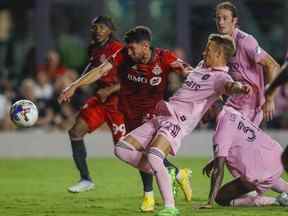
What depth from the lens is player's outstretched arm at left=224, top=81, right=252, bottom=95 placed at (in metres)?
12.0

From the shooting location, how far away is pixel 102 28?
51.6ft

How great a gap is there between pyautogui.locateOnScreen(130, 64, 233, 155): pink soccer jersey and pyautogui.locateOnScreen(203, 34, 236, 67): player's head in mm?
82

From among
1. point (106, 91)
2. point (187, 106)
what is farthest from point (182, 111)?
point (106, 91)

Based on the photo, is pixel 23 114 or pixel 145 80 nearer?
pixel 145 80

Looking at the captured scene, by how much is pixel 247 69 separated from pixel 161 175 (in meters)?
2.74

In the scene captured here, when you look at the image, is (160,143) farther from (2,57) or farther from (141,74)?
(2,57)

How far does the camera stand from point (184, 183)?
47.4 ft

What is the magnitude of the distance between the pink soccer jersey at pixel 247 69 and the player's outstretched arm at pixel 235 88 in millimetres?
1964

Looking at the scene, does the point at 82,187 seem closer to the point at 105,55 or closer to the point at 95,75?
the point at 105,55

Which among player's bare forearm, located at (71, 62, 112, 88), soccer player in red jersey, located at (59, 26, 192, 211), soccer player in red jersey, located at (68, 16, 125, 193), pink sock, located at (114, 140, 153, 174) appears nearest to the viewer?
pink sock, located at (114, 140, 153, 174)

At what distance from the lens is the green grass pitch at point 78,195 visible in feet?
42.5

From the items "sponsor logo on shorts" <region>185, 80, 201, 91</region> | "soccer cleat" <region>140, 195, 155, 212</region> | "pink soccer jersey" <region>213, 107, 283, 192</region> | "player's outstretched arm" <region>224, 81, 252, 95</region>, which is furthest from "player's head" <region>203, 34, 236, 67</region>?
"soccer cleat" <region>140, 195, 155, 212</region>

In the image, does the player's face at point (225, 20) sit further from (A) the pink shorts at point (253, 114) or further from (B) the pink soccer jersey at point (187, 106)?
(B) the pink soccer jersey at point (187, 106)

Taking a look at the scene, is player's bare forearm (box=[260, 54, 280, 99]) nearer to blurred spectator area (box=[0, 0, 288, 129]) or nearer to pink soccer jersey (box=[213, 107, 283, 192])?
pink soccer jersey (box=[213, 107, 283, 192])
